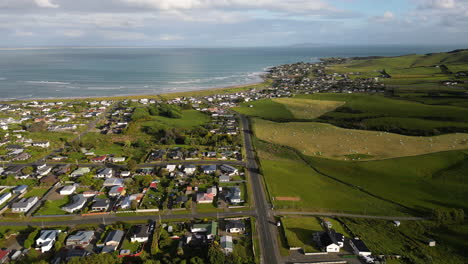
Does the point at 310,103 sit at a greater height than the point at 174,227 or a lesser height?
greater

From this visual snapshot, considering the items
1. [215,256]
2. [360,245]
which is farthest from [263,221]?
[360,245]

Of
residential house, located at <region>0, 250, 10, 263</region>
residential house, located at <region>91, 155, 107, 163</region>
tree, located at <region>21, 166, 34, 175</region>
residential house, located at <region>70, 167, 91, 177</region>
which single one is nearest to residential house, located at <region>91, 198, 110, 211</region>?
residential house, located at <region>0, 250, 10, 263</region>

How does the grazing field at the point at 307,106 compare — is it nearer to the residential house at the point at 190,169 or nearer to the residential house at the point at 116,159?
the residential house at the point at 190,169

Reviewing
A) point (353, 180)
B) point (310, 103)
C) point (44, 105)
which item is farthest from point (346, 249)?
point (44, 105)

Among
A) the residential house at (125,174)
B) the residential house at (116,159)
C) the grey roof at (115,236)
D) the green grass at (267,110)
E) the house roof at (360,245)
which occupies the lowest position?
the house roof at (360,245)

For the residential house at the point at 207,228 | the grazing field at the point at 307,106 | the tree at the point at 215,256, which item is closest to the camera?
the tree at the point at 215,256

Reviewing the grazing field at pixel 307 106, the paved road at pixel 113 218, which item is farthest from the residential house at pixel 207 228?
the grazing field at pixel 307 106

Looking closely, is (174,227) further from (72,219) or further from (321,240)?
(321,240)
